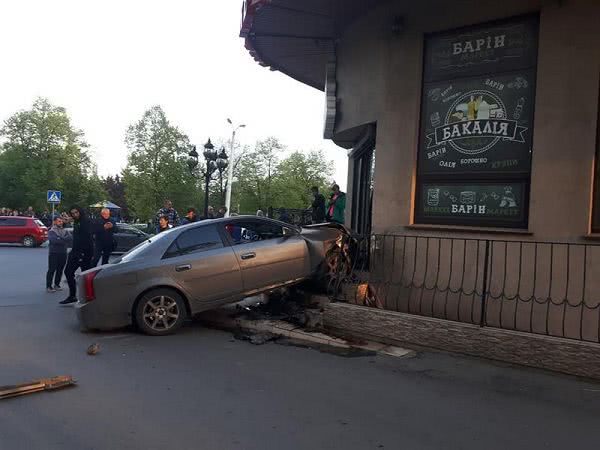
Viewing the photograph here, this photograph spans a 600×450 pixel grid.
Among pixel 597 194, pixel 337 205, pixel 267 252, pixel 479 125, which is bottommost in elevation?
pixel 267 252

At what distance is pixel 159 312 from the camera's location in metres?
7.42

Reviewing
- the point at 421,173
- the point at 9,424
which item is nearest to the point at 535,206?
the point at 421,173

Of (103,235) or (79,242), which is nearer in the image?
(79,242)

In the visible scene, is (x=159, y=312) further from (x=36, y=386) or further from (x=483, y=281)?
(x=483, y=281)

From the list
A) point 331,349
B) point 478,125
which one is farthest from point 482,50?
point 331,349

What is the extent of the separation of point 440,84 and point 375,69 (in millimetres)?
1479

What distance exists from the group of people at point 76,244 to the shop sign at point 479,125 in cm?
652

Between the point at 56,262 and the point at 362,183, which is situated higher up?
the point at 362,183

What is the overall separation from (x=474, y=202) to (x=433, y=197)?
0.62 m

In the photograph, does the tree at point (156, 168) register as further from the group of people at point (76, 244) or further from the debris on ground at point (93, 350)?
the debris on ground at point (93, 350)

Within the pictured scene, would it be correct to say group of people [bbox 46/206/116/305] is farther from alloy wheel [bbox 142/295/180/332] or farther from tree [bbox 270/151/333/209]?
tree [bbox 270/151/333/209]

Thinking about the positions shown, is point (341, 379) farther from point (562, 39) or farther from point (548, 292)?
point (562, 39)

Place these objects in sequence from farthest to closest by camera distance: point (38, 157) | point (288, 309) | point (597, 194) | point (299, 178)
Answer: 1. point (299, 178)
2. point (38, 157)
3. point (288, 309)
4. point (597, 194)

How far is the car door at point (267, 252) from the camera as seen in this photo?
7.84 m
